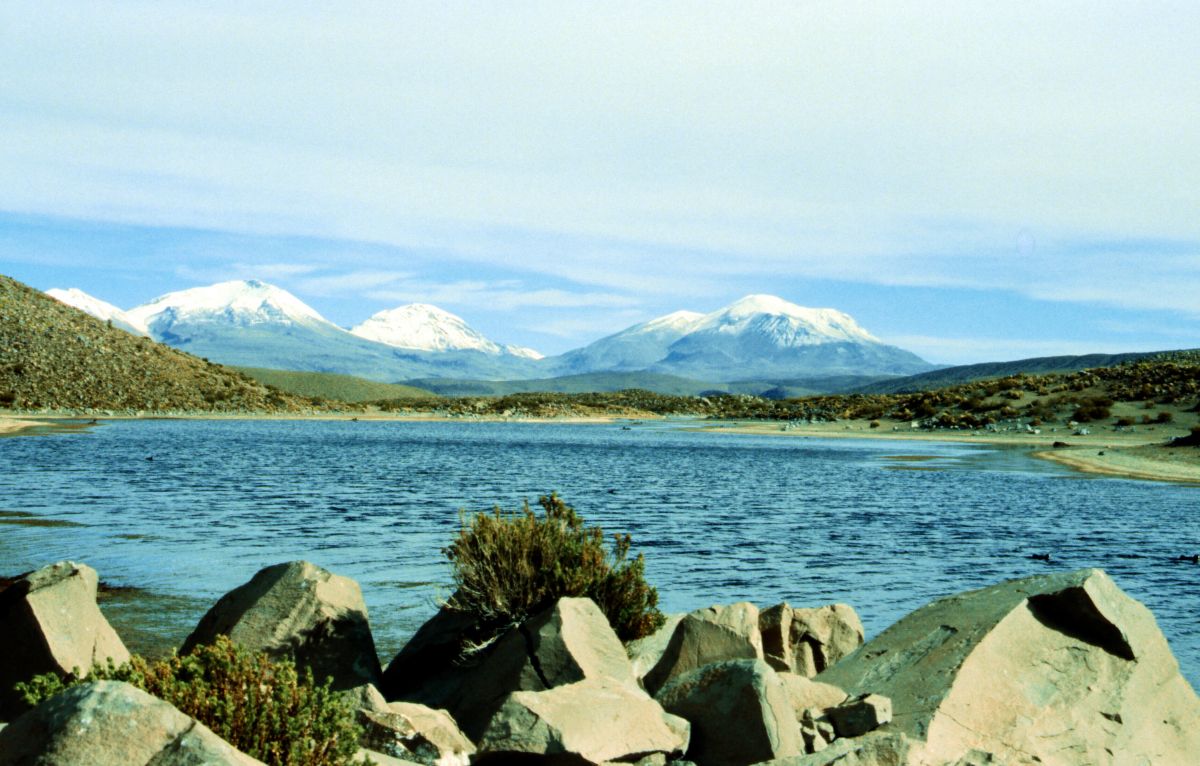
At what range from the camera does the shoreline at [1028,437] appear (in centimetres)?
4534

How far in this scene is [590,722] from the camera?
7.92m

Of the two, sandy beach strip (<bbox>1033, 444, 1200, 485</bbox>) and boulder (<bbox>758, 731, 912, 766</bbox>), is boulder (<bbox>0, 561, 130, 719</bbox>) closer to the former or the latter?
boulder (<bbox>758, 731, 912, 766</bbox>)

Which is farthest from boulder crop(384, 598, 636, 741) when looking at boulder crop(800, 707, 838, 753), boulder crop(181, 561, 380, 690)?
boulder crop(800, 707, 838, 753)

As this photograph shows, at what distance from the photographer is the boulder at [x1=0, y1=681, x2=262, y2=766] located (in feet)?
17.1

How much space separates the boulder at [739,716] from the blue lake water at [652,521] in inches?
246

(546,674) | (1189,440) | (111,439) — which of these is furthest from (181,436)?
(546,674)

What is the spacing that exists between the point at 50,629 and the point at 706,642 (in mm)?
6427

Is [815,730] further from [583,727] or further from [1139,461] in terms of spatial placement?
[1139,461]

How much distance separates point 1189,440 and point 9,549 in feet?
171

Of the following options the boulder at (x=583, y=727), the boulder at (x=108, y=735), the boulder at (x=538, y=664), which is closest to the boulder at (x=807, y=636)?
the boulder at (x=538, y=664)

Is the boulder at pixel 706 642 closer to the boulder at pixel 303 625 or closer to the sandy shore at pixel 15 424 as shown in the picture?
the boulder at pixel 303 625

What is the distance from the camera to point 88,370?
103562mm

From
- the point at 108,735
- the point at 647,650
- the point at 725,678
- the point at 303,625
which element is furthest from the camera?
the point at 647,650

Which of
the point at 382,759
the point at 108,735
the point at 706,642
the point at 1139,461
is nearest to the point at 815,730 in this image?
the point at 706,642
